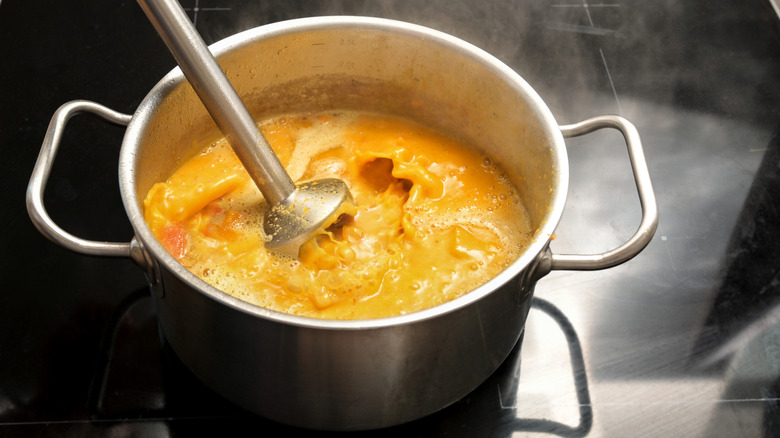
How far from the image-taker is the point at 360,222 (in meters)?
1.20

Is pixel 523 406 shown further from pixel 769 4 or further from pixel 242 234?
pixel 769 4

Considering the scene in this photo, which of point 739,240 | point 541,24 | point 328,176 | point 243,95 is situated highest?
point 243,95

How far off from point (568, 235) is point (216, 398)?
25.6 inches

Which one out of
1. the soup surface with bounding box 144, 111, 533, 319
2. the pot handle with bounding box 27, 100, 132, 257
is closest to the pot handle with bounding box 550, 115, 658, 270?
the soup surface with bounding box 144, 111, 533, 319

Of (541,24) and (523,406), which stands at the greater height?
(541,24)

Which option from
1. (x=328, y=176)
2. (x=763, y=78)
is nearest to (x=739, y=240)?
(x=763, y=78)

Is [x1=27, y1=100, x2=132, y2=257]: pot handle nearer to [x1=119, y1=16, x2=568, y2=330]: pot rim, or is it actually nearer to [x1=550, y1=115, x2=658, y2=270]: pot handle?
[x1=119, y1=16, x2=568, y2=330]: pot rim

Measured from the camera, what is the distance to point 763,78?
159 centimetres

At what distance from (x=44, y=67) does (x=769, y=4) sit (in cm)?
159

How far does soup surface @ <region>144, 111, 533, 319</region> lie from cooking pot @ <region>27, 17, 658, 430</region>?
0.04 metres

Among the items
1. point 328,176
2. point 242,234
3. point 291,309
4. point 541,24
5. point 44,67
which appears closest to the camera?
point 291,309

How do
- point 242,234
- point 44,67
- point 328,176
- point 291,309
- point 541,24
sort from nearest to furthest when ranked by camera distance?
point 291,309, point 242,234, point 328,176, point 44,67, point 541,24

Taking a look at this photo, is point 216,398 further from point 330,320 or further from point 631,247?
point 631,247

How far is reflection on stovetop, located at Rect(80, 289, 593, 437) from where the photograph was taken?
3.50 ft
